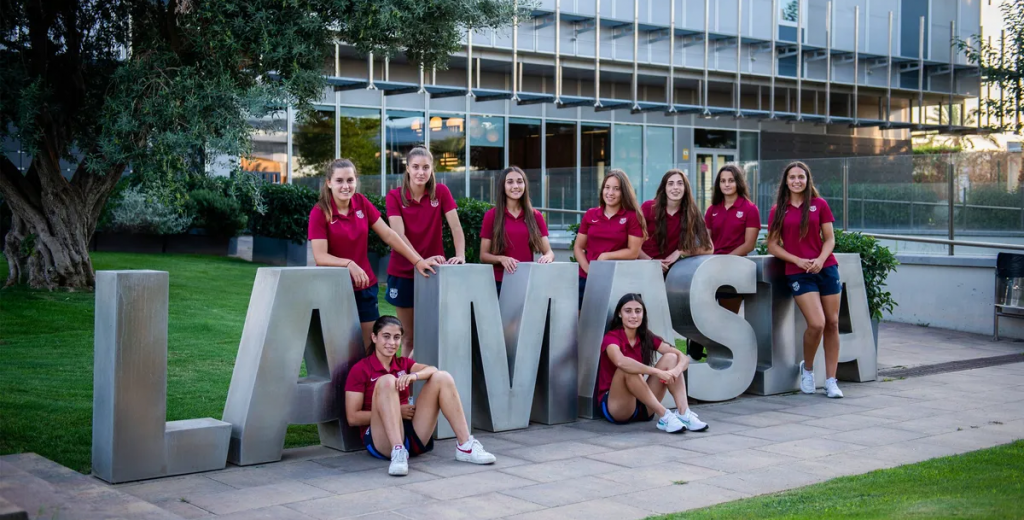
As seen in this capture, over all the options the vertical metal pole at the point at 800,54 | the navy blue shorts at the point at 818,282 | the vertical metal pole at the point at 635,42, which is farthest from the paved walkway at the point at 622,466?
the vertical metal pole at the point at 800,54

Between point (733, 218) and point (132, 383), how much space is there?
18.1 feet

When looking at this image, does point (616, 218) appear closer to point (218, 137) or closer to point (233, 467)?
point (233, 467)

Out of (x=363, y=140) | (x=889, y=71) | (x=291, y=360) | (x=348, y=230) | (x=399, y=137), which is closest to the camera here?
(x=291, y=360)

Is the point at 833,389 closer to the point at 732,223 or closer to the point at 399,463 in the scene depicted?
the point at 732,223

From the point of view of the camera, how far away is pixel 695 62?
26.4 metres

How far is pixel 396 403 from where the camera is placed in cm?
603

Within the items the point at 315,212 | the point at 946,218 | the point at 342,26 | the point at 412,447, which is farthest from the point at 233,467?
the point at 946,218

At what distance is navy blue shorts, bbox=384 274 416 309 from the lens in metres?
7.37

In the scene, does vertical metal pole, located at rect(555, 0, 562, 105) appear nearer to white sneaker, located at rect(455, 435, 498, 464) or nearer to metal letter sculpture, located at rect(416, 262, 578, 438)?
metal letter sculpture, located at rect(416, 262, 578, 438)

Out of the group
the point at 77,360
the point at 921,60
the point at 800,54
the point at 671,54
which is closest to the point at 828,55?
the point at 800,54

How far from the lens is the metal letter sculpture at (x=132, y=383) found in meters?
5.50

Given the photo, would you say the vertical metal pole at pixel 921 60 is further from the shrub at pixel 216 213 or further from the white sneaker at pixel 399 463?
the white sneaker at pixel 399 463

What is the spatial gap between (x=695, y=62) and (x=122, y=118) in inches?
746

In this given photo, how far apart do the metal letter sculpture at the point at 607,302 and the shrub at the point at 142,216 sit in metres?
12.7
